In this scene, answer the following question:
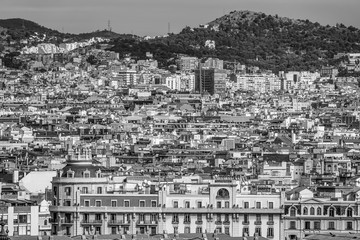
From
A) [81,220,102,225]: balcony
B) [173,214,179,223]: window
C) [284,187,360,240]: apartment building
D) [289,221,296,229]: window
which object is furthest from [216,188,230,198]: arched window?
[81,220,102,225]: balcony

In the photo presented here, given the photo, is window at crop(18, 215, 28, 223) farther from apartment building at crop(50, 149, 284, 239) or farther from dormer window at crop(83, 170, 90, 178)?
dormer window at crop(83, 170, 90, 178)

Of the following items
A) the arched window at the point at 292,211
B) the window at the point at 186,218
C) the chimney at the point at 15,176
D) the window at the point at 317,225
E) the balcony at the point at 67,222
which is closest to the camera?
the balcony at the point at 67,222

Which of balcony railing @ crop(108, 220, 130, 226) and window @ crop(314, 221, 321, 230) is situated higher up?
balcony railing @ crop(108, 220, 130, 226)

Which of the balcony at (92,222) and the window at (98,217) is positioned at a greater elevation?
the window at (98,217)

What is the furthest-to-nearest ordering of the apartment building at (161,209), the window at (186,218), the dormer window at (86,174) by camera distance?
the dormer window at (86,174) → the window at (186,218) → the apartment building at (161,209)

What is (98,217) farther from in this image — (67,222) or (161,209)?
(161,209)

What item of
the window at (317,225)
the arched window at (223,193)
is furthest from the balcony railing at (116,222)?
the window at (317,225)

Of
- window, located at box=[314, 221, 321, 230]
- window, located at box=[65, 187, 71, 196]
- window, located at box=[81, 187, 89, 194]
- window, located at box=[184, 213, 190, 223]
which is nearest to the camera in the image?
window, located at box=[184, 213, 190, 223]

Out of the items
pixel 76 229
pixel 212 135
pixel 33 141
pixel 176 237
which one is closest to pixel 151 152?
pixel 33 141

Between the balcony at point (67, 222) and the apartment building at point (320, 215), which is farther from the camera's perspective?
the apartment building at point (320, 215)

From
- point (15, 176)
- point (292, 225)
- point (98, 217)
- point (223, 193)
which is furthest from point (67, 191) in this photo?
point (15, 176)

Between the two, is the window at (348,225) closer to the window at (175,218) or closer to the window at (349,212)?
the window at (349,212)
